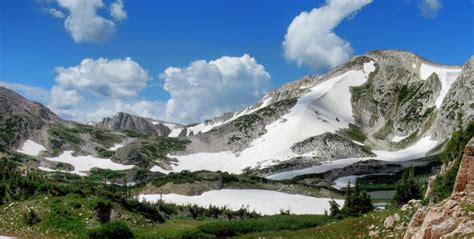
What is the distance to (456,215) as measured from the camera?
27609 mm

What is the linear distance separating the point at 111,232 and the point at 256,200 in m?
61.9

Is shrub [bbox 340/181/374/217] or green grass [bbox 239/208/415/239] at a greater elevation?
shrub [bbox 340/181/374/217]

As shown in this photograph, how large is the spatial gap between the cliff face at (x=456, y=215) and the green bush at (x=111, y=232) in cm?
2844

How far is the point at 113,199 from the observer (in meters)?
63.1

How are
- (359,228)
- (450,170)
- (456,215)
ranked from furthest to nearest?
(450,170), (359,228), (456,215)

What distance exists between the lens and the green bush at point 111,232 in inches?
1984

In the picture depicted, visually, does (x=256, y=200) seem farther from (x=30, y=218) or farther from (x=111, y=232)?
(x=111, y=232)

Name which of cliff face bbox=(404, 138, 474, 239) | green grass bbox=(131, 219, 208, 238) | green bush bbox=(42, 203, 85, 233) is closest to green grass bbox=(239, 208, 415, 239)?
cliff face bbox=(404, 138, 474, 239)

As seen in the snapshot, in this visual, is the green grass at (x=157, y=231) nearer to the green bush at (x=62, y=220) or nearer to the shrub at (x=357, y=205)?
the green bush at (x=62, y=220)

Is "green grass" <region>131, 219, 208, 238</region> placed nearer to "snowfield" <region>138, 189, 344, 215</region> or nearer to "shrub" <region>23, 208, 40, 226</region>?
"shrub" <region>23, 208, 40, 226</region>

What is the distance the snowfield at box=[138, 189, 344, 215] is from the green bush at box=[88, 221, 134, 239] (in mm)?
49568

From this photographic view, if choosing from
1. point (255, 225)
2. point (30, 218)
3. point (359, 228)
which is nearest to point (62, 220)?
point (30, 218)

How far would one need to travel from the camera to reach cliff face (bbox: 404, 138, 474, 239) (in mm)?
25922

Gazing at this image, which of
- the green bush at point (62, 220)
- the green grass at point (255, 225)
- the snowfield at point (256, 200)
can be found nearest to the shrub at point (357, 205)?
the green grass at point (255, 225)
